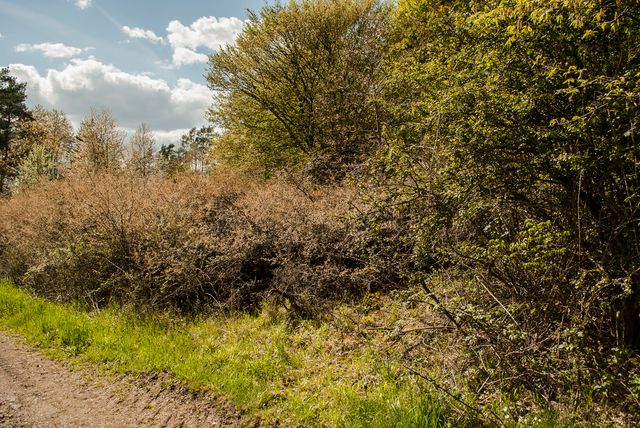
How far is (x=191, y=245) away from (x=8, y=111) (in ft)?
135

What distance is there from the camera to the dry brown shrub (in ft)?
26.7

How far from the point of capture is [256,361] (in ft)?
19.1

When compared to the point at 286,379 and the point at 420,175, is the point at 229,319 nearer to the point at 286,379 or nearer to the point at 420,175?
the point at 286,379

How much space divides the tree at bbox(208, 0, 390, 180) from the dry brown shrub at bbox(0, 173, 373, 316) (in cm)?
548

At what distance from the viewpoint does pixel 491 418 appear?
402 cm

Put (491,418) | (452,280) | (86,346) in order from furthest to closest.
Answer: (86,346)
(452,280)
(491,418)

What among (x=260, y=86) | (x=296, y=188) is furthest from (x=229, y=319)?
(x=260, y=86)

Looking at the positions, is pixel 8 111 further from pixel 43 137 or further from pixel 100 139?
pixel 100 139

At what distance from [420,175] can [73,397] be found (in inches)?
220

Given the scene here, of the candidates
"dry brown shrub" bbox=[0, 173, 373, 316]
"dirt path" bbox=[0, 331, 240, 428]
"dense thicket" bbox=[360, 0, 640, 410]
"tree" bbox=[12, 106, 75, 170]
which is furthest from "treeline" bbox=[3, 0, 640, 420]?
"tree" bbox=[12, 106, 75, 170]

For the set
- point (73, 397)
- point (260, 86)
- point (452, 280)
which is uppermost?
point (260, 86)

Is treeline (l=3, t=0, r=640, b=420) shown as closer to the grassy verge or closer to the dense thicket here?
the dense thicket

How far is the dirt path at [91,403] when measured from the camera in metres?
4.79

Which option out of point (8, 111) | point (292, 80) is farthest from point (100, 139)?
point (8, 111)
